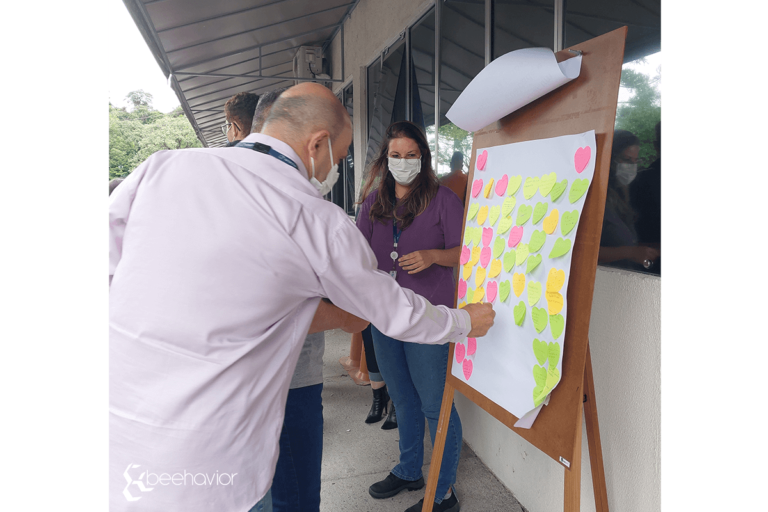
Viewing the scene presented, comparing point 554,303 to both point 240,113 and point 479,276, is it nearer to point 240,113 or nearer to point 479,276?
point 479,276

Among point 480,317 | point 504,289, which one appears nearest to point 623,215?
point 504,289

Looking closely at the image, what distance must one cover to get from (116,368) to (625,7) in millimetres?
1672

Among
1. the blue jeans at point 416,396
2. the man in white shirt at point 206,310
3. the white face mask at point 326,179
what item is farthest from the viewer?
the blue jeans at point 416,396

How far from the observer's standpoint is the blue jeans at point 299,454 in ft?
4.50

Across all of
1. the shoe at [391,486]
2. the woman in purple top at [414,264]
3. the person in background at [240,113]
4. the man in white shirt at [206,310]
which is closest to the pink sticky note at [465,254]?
the woman in purple top at [414,264]

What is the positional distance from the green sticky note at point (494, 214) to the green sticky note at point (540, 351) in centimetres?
41

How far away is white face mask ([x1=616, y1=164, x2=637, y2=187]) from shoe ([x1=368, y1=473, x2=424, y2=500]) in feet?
5.04

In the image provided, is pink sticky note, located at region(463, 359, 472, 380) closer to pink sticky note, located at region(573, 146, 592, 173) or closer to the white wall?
the white wall

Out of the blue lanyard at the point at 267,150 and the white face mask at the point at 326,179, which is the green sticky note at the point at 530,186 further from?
the blue lanyard at the point at 267,150

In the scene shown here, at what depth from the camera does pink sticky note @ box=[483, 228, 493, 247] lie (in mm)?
1554

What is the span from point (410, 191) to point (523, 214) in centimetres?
73

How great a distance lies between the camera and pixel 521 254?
1385mm

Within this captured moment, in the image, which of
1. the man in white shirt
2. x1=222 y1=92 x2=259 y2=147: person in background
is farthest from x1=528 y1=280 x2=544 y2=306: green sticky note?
x1=222 y1=92 x2=259 y2=147: person in background
